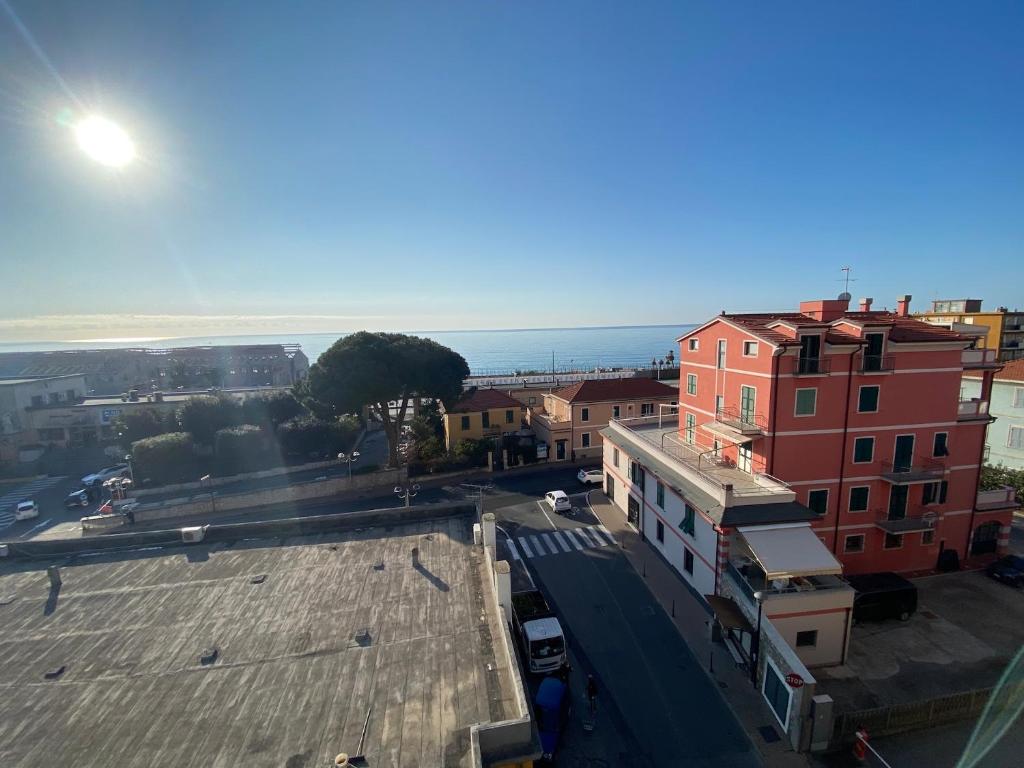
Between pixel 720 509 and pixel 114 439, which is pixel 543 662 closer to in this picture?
pixel 720 509

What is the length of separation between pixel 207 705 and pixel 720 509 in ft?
59.5

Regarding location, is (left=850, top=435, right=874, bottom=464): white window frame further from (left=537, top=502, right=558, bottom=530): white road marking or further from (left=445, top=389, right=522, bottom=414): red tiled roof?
(left=445, top=389, right=522, bottom=414): red tiled roof

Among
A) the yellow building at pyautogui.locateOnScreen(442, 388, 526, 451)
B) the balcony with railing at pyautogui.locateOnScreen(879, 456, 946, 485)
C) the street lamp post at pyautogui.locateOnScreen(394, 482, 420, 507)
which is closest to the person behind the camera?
the balcony with railing at pyautogui.locateOnScreen(879, 456, 946, 485)

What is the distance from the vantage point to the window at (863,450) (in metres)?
22.5

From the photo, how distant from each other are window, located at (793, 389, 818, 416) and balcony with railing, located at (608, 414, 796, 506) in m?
3.03

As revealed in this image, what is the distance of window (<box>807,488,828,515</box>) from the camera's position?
22.5 m

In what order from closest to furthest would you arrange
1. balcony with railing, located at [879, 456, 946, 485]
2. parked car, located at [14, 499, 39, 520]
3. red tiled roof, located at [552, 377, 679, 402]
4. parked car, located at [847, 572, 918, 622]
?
parked car, located at [847, 572, 918, 622] < balcony with railing, located at [879, 456, 946, 485] < parked car, located at [14, 499, 39, 520] < red tiled roof, located at [552, 377, 679, 402]

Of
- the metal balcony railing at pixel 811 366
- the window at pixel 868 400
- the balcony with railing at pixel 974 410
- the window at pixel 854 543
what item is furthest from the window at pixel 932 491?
the metal balcony railing at pixel 811 366

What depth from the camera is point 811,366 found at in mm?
21125

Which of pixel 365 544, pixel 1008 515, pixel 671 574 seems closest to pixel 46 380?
pixel 365 544

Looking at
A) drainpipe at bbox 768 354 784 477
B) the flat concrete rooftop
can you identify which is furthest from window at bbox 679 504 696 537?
the flat concrete rooftop

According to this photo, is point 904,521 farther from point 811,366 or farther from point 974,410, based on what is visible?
point 811,366

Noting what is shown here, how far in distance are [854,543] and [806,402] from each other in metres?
8.27

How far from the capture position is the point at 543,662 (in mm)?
17016
